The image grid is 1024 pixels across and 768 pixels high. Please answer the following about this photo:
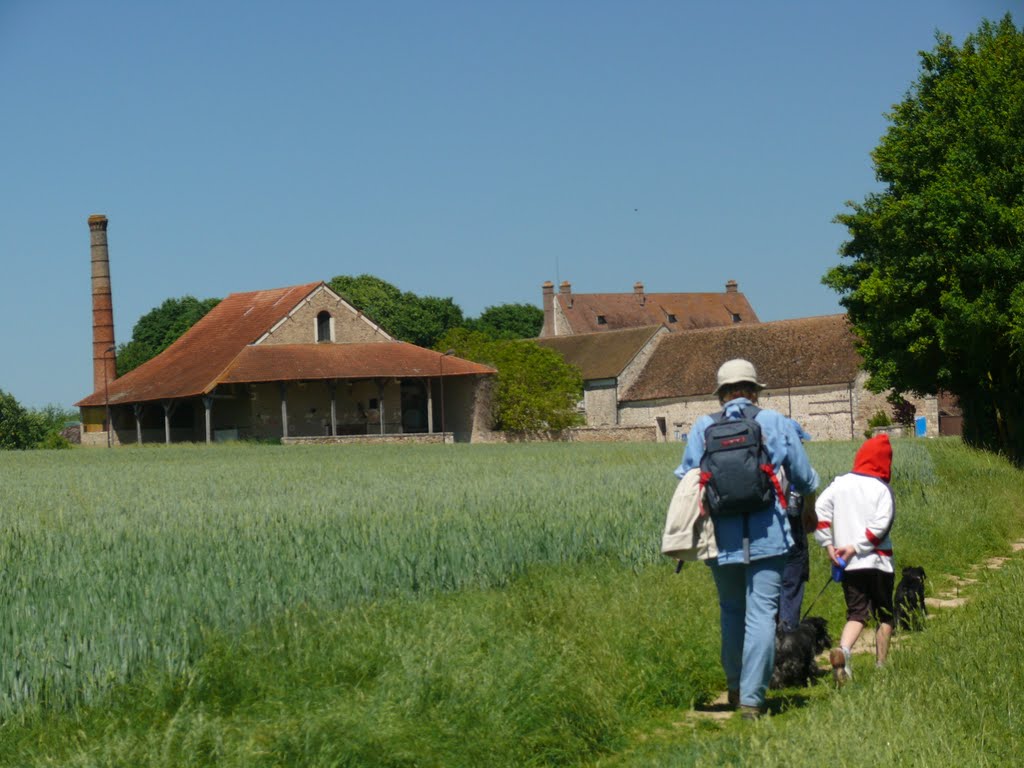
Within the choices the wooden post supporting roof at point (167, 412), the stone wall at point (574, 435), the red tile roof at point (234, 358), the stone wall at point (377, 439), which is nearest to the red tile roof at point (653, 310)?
the stone wall at point (574, 435)

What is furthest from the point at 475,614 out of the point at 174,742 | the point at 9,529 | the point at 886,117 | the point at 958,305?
the point at 886,117

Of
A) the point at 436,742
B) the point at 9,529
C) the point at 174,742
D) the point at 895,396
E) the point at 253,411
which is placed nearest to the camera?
the point at 174,742

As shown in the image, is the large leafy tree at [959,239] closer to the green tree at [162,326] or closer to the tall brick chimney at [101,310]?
the tall brick chimney at [101,310]

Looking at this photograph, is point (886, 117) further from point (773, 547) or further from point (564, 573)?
point (773, 547)

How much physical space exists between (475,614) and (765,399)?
50391 mm

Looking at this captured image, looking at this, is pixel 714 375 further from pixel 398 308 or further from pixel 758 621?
pixel 758 621

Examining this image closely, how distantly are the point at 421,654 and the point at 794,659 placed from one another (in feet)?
7.35

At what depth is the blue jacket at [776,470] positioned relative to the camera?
240 inches

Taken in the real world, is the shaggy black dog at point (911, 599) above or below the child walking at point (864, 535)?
below

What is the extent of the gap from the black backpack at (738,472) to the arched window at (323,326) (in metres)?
49.3

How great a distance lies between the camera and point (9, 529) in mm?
10250

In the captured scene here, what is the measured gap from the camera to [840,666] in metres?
6.72

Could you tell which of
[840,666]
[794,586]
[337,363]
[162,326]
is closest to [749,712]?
[840,666]

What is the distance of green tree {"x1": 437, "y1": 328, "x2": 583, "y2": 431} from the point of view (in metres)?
56.6
